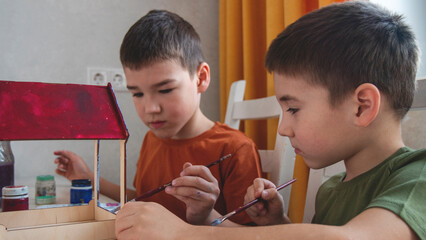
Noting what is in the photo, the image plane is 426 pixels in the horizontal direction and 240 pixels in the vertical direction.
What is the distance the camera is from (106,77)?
1.91 meters

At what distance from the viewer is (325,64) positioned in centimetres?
65

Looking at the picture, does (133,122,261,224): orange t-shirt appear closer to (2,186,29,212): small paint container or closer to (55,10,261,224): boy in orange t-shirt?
(55,10,261,224): boy in orange t-shirt

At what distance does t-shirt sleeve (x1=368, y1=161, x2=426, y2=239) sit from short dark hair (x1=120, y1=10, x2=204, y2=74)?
2.20 feet

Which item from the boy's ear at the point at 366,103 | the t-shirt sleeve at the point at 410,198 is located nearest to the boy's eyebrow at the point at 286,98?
the boy's ear at the point at 366,103

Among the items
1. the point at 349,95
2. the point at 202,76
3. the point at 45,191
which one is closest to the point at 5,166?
the point at 45,191

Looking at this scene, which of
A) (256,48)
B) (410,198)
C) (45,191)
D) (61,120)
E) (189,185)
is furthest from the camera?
(256,48)

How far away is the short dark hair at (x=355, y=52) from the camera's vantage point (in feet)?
2.08

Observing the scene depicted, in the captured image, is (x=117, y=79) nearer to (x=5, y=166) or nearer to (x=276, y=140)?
(x=5, y=166)

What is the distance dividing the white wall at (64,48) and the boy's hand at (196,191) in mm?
1175

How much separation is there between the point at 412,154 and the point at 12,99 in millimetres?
632

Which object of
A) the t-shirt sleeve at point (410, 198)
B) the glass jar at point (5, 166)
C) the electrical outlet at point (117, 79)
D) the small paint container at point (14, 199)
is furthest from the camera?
the electrical outlet at point (117, 79)

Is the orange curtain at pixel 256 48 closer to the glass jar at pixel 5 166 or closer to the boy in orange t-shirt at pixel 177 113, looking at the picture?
the boy in orange t-shirt at pixel 177 113

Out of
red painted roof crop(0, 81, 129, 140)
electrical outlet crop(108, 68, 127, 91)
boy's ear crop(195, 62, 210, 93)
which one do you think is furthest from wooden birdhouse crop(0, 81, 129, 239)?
electrical outlet crop(108, 68, 127, 91)

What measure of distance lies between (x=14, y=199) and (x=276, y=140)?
2.26ft
